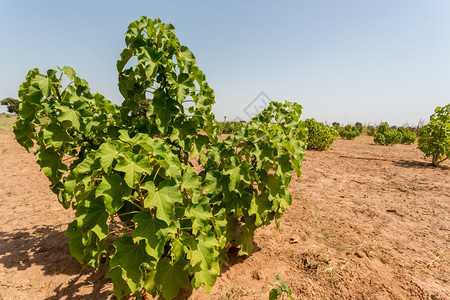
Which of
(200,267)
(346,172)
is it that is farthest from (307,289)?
(346,172)

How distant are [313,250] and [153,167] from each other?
239 centimetres

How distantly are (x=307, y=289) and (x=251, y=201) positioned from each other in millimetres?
1087

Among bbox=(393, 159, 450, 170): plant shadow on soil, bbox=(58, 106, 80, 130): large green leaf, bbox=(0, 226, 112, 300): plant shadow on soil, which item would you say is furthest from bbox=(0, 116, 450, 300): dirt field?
bbox=(393, 159, 450, 170): plant shadow on soil

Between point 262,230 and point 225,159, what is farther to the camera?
point 262,230

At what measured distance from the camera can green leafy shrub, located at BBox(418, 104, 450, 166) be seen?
8305 millimetres

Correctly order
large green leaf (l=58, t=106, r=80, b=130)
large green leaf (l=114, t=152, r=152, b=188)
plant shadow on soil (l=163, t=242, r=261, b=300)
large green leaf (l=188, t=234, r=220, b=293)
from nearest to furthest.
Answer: large green leaf (l=114, t=152, r=152, b=188) → large green leaf (l=188, t=234, r=220, b=293) → large green leaf (l=58, t=106, r=80, b=130) → plant shadow on soil (l=163, t=242, r=261, b=300)

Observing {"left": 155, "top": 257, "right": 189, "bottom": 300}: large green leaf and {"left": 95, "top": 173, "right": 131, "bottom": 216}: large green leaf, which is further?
{"left": 155, "top": 257, "right": 189, "bottom": 300}: large green leaf

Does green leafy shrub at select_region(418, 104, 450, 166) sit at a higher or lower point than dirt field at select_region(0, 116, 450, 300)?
higher

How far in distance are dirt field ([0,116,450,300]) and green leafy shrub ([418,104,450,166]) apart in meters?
3.76

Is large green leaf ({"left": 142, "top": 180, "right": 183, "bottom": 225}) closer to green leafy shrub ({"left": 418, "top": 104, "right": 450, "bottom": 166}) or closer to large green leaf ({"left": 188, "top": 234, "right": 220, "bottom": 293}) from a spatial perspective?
large green leaf ({"left": 188, "top": 234, "right": 220, "bottom": 293})

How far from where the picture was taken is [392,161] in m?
9.45

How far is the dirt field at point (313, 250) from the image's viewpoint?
2486 mm

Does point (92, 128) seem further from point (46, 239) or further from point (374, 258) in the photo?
point (374, 258)

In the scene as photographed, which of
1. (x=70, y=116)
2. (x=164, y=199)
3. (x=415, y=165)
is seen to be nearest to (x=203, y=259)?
(x=164, y=199)
